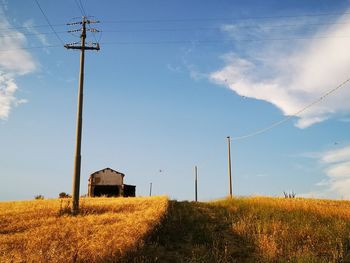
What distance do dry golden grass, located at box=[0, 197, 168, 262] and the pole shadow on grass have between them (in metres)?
0.40

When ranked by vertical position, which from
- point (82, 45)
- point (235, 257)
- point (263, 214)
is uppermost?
point (82, 45)

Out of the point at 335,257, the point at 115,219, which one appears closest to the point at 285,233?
the point at 335,257

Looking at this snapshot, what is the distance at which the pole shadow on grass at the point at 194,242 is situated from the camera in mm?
12461

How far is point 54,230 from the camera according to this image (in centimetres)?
1540

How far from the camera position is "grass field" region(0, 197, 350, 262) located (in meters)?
12.0

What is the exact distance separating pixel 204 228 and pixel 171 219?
1898 mm

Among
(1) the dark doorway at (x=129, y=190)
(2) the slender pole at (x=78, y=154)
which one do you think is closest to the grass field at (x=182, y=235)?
(2) the slender pole at (x=78, y=154)

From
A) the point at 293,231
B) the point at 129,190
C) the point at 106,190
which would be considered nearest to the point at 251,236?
the point at 293,231

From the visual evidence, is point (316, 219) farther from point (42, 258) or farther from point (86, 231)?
point (42, 258)

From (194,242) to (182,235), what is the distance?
3.41ft

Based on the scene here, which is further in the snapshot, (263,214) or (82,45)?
(82,45)

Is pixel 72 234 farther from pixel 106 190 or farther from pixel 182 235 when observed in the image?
pixel 106 190

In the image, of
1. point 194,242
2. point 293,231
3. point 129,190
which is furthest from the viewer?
point 129,190

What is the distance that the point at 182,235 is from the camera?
15539 millimetres
